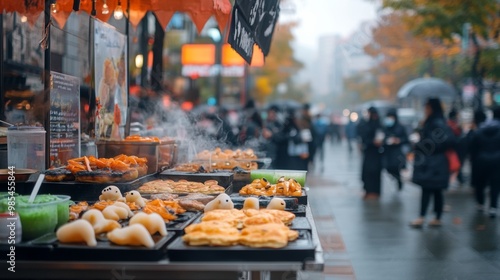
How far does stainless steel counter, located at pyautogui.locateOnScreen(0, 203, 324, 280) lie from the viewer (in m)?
3.24

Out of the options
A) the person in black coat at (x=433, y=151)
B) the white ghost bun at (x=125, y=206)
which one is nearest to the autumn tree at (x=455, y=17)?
the person in black coat at (x=433, y=151)

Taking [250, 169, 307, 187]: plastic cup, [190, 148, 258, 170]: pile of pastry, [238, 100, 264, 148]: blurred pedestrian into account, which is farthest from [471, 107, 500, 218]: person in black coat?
[250, 169, 307, 187]: plastic cup

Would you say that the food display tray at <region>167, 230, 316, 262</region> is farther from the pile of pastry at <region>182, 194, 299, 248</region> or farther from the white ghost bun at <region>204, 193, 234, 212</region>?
the white ghost bun at <region>204, 193, 234, 212</region>

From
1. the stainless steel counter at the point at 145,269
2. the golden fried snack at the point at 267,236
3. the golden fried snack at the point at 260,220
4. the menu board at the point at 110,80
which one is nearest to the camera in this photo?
the stainless steel counter at the point at 145,269

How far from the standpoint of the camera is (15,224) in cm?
346

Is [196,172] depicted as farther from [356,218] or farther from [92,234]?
[356,218]

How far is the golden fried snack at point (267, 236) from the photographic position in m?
3.36

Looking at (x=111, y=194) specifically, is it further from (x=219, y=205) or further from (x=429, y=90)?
(x=429, y=90)

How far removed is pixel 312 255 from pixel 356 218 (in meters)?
8.22

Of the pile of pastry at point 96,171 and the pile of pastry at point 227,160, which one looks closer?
the pile of pastry at point 96,171

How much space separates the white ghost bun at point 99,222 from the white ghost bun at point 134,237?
225mm

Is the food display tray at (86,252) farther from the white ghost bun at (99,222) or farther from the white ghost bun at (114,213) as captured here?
the white ghost bun at (114,213)

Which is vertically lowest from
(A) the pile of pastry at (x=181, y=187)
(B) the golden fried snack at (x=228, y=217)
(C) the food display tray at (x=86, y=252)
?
(C) the food display tray at (x=86, y=252)

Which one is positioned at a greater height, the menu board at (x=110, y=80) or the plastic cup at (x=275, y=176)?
the menu board at (x=110, y=80)
